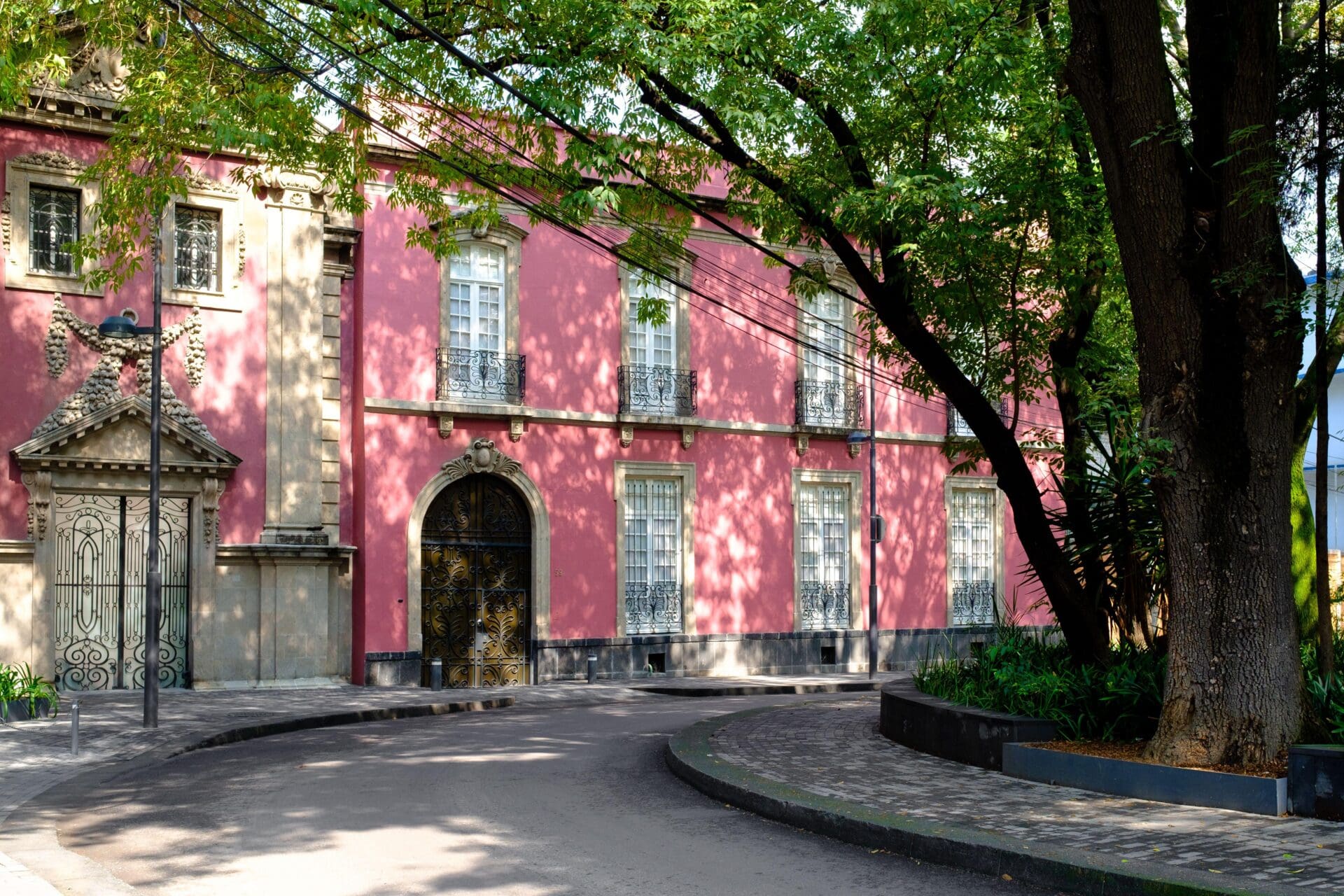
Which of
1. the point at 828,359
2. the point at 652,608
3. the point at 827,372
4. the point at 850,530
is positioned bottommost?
the point at 652,608

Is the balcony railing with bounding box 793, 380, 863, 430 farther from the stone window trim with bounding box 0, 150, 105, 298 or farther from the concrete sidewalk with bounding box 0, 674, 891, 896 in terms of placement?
the stone window trim with bounding box 0, 150, 105, 298

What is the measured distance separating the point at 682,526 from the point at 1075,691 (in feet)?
47.2

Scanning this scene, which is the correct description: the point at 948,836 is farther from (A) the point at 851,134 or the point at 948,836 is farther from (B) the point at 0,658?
(B) the point at 0,658

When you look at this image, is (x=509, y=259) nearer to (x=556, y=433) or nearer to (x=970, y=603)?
(x=556, y=433)

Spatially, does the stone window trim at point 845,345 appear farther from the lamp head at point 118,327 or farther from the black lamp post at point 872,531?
the lamp head at point 118,327

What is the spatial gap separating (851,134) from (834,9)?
4.80ft

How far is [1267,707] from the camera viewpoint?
9.12m

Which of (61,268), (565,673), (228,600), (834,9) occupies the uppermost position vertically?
(834,9)

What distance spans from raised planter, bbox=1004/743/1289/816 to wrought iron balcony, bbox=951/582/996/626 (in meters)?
18.2

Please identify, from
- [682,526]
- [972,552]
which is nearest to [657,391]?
[682,526]

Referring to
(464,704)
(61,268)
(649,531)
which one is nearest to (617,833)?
(464,704)

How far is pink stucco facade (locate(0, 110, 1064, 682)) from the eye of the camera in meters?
20.8

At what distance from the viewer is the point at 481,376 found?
22.9 meters

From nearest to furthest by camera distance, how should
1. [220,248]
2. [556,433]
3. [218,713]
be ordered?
1. [218,713]
2. [220,248]
3. [556,433]
